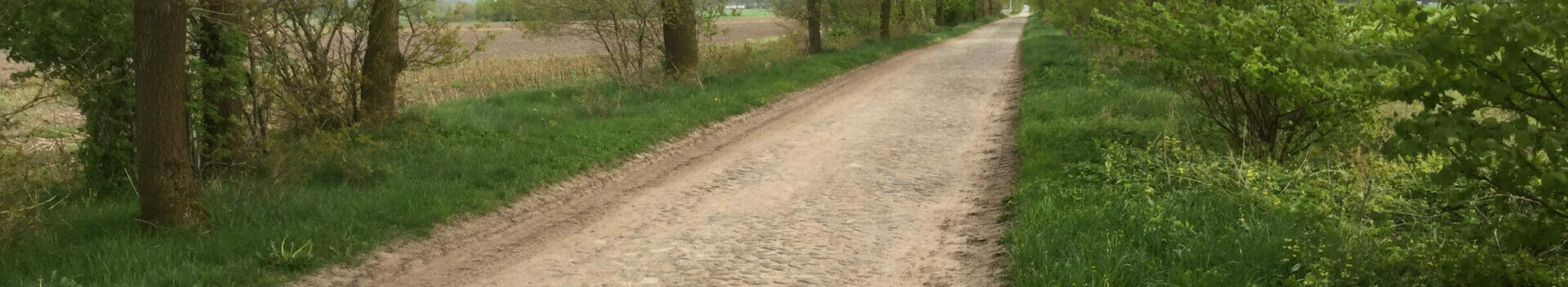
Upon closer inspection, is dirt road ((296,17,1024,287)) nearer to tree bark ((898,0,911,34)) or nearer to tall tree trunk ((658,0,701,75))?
tall tree trunk ((658,0,701,75))

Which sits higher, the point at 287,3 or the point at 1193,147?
the point at 287,3

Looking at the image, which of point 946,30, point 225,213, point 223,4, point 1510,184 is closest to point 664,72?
point 223,4

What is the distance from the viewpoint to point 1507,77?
3.89 m

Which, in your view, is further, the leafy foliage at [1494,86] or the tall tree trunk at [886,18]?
the tall tree trunk at [886,18]

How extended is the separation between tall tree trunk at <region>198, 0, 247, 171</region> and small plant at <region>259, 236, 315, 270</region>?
6.71 ft

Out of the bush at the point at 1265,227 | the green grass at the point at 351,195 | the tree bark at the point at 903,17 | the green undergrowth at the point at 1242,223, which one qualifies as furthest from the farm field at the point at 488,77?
the bush at the point at 1265,227

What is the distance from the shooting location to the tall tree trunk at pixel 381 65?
33.8 feet

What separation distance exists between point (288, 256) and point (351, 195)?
65.5 inches

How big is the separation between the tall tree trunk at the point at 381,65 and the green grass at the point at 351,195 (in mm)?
293

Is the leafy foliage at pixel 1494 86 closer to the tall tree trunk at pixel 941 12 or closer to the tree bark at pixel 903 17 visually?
the tree bark at pixel 903 17

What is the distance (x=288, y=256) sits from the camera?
5.73 meters

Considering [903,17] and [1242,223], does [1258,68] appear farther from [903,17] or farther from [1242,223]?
[903,17]

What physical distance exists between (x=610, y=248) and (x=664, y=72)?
33.2 ft

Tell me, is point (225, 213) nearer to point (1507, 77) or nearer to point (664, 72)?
point (1507, 77)
